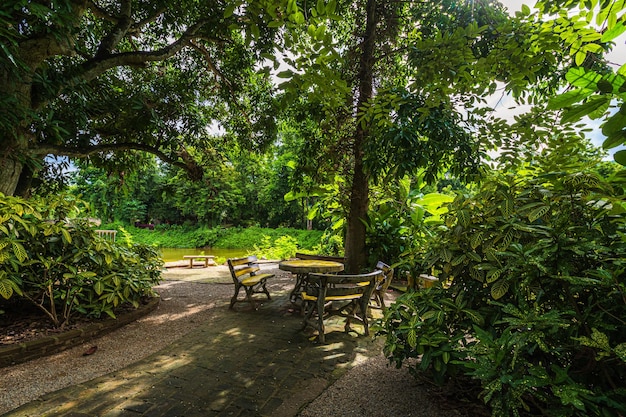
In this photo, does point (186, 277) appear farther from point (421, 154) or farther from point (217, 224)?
point (217, 224)

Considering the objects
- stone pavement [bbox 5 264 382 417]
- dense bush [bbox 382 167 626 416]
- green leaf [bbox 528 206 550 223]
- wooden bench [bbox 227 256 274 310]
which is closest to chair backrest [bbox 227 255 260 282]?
wooden bench [bbox 227 256 274 310]

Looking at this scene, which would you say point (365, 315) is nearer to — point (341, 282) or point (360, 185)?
point (341, 282)

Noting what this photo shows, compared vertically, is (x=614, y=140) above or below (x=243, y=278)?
above

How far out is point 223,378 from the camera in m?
2.86

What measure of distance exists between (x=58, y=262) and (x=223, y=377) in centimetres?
253

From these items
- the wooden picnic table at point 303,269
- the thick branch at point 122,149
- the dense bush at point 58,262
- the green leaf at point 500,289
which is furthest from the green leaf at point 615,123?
the thick branch at point 122,149

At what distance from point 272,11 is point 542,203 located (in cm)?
216

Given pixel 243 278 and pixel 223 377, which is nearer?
Answer: pixel 223 377

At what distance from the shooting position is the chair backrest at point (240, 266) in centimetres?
502

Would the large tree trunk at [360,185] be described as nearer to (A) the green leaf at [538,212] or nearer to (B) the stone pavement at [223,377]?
(B) the stone pavement at [223,377]

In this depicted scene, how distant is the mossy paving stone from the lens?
2383 millimetres

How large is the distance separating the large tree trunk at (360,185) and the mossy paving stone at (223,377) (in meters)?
2.70

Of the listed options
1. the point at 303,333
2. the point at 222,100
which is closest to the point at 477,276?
the point at 303,333

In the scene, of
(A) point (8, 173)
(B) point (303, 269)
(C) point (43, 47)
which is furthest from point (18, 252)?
(B) point (303, 269)
